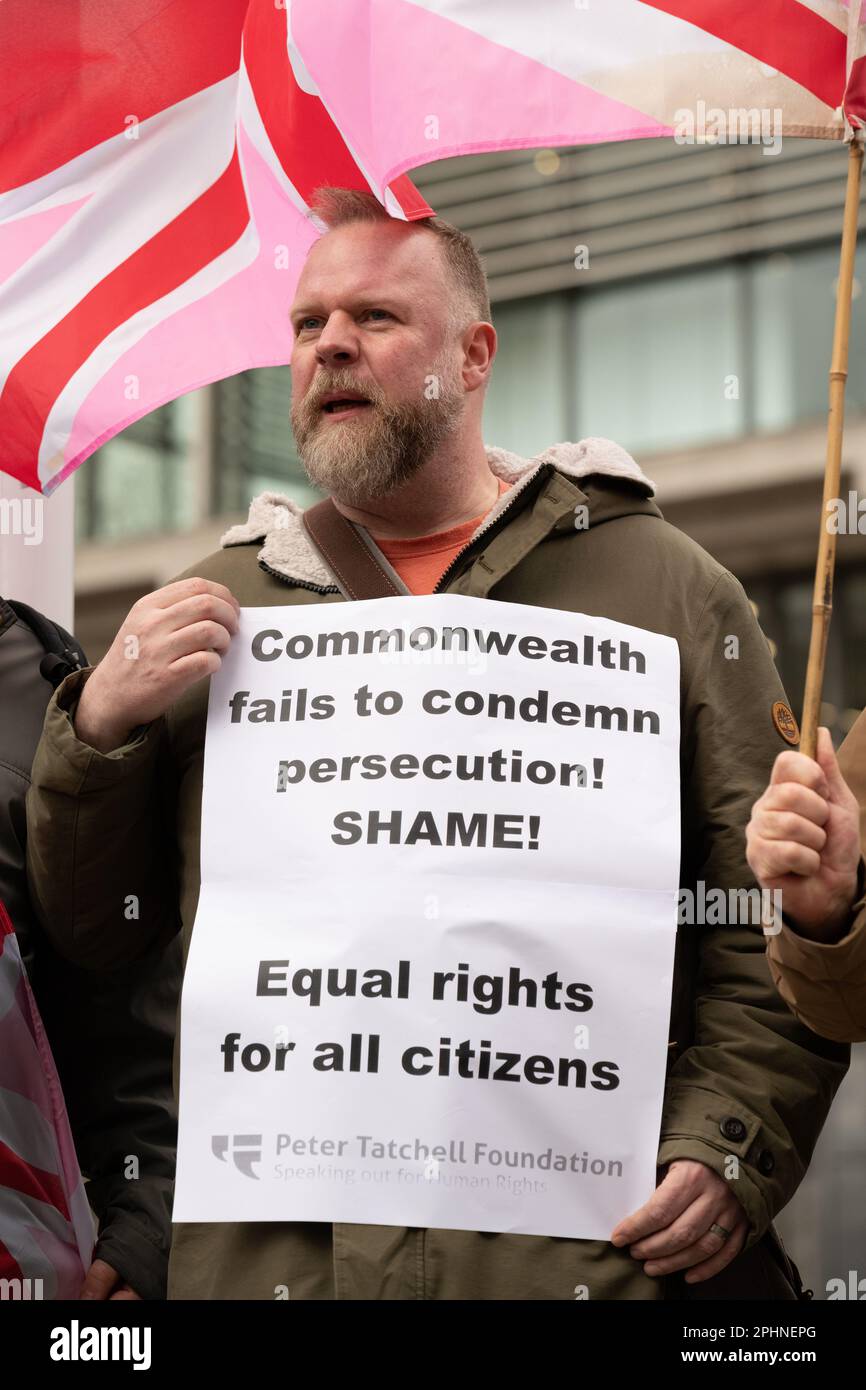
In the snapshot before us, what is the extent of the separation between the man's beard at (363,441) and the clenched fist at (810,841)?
1108mm

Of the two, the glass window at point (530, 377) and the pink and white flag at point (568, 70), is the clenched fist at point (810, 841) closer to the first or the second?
the pink and white flag at point (568, 70)

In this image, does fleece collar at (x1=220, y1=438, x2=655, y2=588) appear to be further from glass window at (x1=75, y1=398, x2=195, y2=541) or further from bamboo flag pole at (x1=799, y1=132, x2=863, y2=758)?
glass window at (x1=75, y1=398, x2=195, y2=541)

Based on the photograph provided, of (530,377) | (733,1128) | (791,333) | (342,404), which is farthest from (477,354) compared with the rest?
(530,377)

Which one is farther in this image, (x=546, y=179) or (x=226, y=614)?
(x=546, y=179)

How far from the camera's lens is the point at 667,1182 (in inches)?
125

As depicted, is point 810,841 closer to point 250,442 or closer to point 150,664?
point 150,664

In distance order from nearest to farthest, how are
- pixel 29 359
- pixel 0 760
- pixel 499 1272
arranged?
pixel 499 1272
pixel 0 760
pixel 29 359

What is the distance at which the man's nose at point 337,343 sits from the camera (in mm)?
3658

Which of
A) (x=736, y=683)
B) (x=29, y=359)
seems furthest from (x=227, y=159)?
(x=736, y=683)

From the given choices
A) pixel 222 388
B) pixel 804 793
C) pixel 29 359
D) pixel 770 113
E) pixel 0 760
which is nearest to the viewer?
pixel 804 793

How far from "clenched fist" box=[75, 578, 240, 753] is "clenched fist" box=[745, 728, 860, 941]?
1.05m
